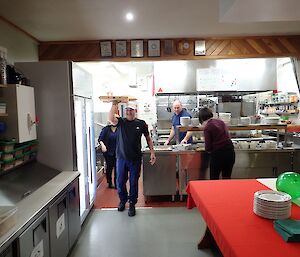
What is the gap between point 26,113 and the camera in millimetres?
2662

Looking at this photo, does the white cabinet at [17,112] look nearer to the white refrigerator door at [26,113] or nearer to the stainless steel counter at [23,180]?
the white refrigerator door at [26,113]

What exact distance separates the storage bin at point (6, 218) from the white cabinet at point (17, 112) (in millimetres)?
969

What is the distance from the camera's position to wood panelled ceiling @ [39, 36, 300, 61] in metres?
4.28

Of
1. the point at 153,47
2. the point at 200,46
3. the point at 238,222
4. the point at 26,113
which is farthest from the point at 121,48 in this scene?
the point at 238,222

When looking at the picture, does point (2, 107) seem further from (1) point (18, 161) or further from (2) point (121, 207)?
(2) point (121, 207)

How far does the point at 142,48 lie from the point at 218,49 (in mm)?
1238

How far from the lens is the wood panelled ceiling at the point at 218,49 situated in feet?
14.0

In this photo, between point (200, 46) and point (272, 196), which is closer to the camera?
point (272, 196)

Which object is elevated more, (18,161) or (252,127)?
(252,127)

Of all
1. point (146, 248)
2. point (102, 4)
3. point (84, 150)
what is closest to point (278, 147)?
point (146, 248)

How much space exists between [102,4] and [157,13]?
67cm

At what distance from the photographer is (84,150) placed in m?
3.68

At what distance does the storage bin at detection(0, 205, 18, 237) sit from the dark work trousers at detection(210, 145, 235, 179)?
273cm

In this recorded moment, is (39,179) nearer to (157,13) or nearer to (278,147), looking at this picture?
(157,13)
